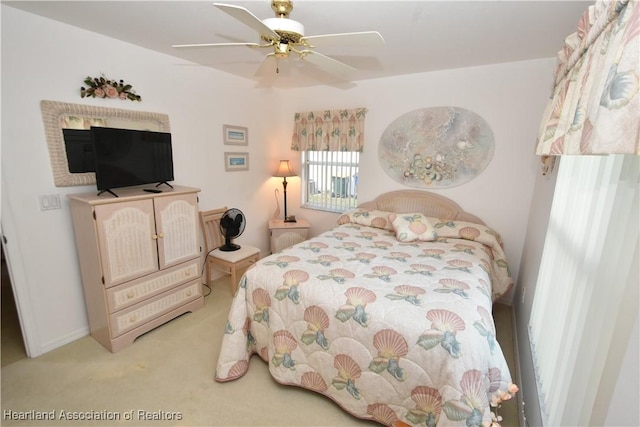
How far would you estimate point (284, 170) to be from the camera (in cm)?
399

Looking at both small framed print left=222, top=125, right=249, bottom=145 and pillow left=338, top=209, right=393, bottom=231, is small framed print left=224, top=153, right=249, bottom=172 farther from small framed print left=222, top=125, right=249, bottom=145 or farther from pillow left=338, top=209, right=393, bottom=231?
pillow left=338, top=209, right=393, bottom=231

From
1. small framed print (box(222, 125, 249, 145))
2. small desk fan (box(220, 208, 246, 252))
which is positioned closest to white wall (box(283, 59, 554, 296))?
small framed print (box(222, 125, 249, 145))

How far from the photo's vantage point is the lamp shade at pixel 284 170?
3.98 metres

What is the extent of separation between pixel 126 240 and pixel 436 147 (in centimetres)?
307

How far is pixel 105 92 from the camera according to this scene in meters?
2.32

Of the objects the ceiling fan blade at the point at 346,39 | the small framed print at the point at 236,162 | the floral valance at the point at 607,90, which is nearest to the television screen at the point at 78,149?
the small framed print at the point at 236,162

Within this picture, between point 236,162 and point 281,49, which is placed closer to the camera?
point 281,49

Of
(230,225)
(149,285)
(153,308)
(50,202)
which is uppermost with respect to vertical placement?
(50,202)

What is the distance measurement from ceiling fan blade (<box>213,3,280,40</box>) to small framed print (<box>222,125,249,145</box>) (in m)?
1.93

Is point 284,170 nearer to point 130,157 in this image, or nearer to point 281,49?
point 130,157

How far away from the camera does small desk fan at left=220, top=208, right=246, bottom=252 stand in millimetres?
3107

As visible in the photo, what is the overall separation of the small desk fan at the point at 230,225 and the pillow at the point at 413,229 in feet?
5.45

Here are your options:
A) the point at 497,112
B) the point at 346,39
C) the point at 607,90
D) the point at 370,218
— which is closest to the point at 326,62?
the point at 346,39

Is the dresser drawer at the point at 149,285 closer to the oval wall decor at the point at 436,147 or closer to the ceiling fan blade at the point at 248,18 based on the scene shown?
the ceiling fan blade at the point at 248,18
